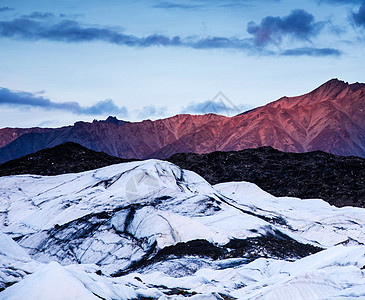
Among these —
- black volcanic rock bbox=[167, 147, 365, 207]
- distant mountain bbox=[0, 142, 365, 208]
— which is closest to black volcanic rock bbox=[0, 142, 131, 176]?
distant mountain bbox=[0, 142, 365, 208]

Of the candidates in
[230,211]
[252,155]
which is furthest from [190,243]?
[252,155]

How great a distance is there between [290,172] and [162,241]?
129 feet

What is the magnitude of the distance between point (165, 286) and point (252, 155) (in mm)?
49516

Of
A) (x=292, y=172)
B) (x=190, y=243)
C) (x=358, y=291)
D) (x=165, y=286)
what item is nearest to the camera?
(x=358, y=291)

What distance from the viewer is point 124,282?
1273 cm

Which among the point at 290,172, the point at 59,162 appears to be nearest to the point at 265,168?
the point at 290,172

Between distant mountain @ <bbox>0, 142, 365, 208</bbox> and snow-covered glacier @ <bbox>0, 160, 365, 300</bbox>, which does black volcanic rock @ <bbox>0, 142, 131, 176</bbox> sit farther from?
snow-covered glacier @ <bbox>0, 160, 365, 300</bbox>

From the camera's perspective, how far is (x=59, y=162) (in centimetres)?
5162

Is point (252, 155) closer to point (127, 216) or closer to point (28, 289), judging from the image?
point (127, 216)

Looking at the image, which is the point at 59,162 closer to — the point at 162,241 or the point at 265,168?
the point at 265,168

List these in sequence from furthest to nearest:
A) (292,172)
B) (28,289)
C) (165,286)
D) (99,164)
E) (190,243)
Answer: (292,172)
(99,164)
(190,243)
(165,286)
(28,289)

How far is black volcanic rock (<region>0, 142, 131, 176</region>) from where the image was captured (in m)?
50.0

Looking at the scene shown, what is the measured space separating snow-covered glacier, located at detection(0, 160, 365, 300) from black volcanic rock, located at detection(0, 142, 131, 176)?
17.9 metres

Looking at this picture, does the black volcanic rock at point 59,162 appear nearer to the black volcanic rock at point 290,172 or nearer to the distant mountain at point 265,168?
the distant mountain at point 265,168
